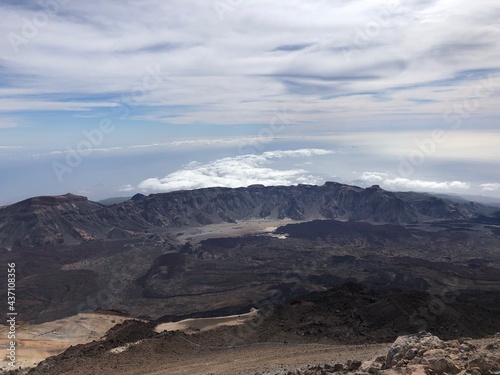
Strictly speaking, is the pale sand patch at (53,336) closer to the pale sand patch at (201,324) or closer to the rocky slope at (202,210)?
the pale sand patch at (201,324)

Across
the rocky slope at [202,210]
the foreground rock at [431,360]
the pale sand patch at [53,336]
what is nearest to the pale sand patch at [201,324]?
the pale sand patch at [53,336]

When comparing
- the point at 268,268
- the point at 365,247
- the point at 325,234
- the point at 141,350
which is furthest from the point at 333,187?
the point at 141,350

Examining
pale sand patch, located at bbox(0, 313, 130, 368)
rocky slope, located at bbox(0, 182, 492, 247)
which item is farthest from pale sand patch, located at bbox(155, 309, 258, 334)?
rocky slope, located at bbox(0, 182, 492, 247)

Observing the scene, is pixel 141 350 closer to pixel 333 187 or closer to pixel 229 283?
pixel 229 283

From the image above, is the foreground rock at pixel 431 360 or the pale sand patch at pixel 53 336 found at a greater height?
the foreground rock at pixel 431 360

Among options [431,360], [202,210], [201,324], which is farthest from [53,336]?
[202,210]

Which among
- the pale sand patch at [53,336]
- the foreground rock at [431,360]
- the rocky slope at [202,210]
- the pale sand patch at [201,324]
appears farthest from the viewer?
the rocky slope at [202,210]

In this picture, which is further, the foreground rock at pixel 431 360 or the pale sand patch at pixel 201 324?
the pale sand patch at pixel 201 324
